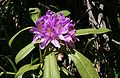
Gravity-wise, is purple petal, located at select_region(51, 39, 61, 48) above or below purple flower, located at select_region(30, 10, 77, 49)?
below

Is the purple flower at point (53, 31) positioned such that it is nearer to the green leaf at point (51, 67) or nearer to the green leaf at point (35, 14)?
the green leaf at point (51, 67)

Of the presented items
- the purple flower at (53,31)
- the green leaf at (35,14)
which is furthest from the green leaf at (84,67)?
the green leaf at (35,14)

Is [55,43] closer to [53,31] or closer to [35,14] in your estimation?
[53,31]

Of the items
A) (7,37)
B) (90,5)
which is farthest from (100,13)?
(7,37)

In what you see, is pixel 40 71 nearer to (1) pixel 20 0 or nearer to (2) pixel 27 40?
(2) pixel 27 40

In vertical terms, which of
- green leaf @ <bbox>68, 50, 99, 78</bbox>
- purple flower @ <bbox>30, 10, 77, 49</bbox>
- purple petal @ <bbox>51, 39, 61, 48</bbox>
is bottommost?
green leaf @ <bbox>68, 50, 99, 78</bbox>

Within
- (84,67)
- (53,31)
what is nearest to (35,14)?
(53,31)

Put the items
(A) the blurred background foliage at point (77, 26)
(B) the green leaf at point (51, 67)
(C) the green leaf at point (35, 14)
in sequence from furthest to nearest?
1. (A) the blurred background foliage at point (77, 26)
2. (C) the green leaf at point (35, 14)
3. (B) the green leaf at point (51, 67)

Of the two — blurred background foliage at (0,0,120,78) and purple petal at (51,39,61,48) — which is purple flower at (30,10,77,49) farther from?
blurred background foliage at (0,0,120,78)

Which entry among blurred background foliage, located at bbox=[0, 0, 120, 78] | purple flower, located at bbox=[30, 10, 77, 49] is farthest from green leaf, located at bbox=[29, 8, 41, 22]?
purple flower, located at bbox=[30, 10, 77, 49]
